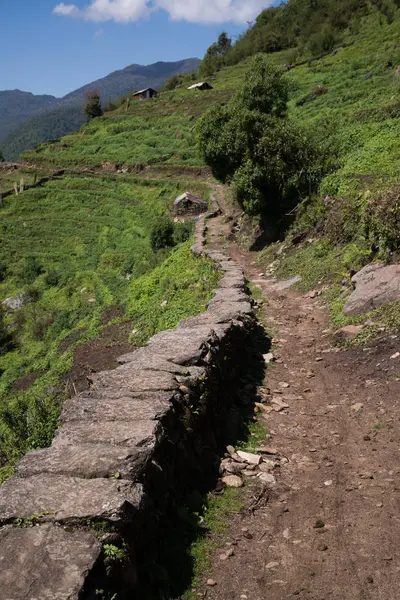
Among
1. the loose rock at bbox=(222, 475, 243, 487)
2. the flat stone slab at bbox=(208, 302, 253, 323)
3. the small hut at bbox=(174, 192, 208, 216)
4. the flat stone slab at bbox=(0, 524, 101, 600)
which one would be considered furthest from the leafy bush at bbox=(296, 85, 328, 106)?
the flat stone slab at bbox=(0, 524, 101, 600)

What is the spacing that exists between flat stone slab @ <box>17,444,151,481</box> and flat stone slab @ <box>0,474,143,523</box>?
10 centimetres

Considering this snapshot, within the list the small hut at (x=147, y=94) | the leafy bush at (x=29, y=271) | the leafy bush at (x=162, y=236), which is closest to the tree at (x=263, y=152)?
the leafy bush at (x=162, y=236)

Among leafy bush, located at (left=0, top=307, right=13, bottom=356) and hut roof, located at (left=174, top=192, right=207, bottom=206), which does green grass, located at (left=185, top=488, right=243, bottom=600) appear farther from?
hut roof, located at (left=174, top=192, right=207, bottom=206)

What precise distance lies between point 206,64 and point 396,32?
48819 millimetres

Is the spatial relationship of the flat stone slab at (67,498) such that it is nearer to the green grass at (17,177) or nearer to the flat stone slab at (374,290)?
the flat stone slab at (374,290)

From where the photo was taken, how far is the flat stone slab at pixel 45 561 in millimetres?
2891

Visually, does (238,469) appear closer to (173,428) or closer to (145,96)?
(173,428)

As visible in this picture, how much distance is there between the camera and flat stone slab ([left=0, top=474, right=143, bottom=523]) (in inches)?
136

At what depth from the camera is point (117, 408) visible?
4.99 meters

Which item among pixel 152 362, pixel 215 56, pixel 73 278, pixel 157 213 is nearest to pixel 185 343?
pixel 152 362

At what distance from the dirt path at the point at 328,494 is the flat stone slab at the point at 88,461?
3.49 ft

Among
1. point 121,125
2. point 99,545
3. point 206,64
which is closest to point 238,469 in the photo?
point 99,545

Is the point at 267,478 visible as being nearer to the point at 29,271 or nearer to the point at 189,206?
the point at 189,206

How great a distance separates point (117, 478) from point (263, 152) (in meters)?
16.0
